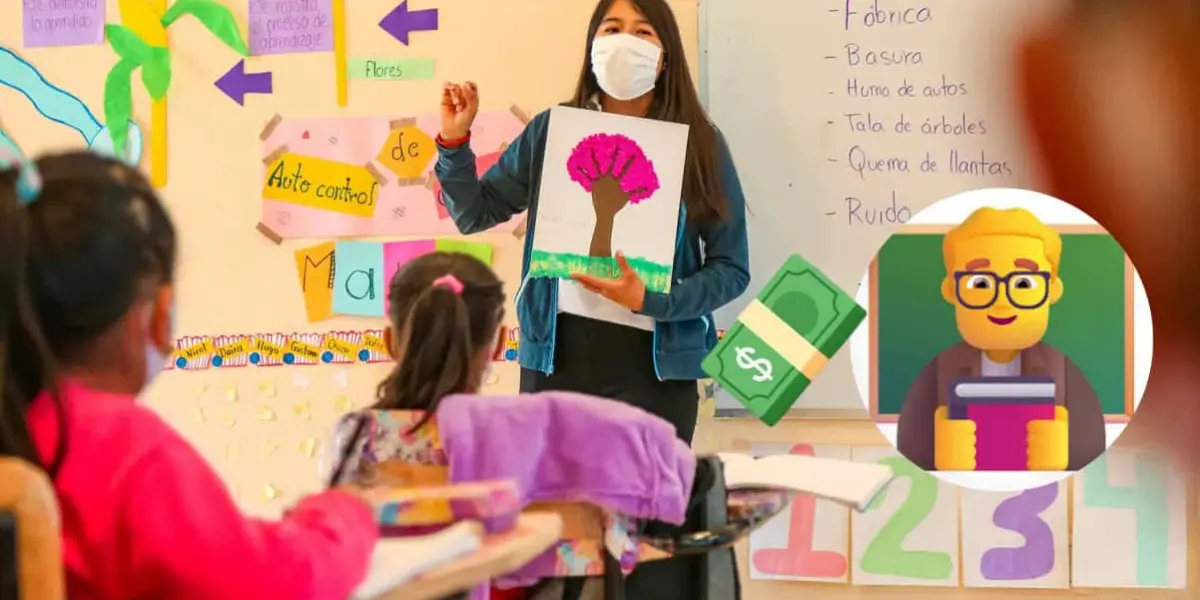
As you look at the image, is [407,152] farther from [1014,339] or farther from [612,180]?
[1014,339]

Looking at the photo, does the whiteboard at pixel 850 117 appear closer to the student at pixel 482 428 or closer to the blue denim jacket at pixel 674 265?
the blue denim jacket at pixel 674 265

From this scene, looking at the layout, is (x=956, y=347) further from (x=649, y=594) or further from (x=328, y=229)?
(x=328, y=229)

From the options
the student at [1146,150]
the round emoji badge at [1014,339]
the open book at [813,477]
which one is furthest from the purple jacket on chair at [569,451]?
the student at [1146,150]

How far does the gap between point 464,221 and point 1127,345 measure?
1.20m

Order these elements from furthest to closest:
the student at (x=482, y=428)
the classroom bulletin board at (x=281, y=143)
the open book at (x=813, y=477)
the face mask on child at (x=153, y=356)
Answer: the classroom bulletin board at (x=281, y=143) → the open book at (x=813, y=477) → the student at (x=482, y=428) → the face mask on child at (x=153, y=356)

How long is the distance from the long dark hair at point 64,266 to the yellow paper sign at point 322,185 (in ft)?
4.28

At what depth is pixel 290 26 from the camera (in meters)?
2.21

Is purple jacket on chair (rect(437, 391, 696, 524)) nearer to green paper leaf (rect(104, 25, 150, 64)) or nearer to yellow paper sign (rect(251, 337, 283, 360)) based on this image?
yellow paper sign (rect(251, 337, 283, 360))

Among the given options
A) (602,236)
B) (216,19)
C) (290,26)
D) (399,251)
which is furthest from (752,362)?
(216,19)

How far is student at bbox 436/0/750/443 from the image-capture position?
178 cm

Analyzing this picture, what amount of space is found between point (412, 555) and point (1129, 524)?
158 cm

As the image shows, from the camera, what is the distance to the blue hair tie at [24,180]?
0.78m

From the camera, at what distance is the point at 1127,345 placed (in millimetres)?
1999

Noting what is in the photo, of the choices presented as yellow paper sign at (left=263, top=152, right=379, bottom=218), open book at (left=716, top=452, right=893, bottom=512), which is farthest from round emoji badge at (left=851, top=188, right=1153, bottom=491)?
yellow paper sign at (left=263, top=152, right=379, bottom=218)
